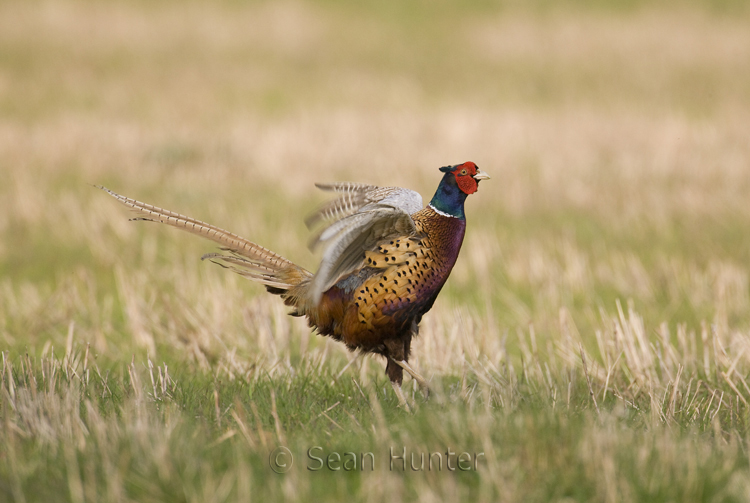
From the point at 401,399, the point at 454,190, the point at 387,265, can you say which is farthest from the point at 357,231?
the point at 401,399

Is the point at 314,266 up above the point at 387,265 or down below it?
below

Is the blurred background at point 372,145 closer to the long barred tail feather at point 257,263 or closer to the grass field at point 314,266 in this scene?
the grass field at point 314,266

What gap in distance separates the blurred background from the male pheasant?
1191 millimetres

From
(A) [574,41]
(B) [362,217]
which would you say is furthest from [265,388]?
(A) [574,41]

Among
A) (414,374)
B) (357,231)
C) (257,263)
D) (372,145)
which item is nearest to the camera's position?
(357,231)

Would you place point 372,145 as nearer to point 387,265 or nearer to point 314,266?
point 314,266

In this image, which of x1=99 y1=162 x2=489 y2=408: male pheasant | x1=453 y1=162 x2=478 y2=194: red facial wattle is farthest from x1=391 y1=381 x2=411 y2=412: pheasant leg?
x1=453 y1=162 x2=478 y2=194: red facial wattle

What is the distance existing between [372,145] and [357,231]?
932 cm

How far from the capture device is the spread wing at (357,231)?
3.19m

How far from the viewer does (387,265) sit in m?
3.48

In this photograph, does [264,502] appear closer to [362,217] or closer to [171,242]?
[362,217]

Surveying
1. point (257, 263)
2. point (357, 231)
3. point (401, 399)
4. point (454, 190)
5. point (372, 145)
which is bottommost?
point (401, 399)

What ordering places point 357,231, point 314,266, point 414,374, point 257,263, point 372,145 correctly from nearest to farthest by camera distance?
point 357,231 < point 414,374 < point 257,263 < point 314,266 < point 372,145

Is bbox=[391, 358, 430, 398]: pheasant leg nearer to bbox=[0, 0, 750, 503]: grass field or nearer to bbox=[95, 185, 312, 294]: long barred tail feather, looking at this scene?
bbox=[0, 0, 750, 503]: grass field
